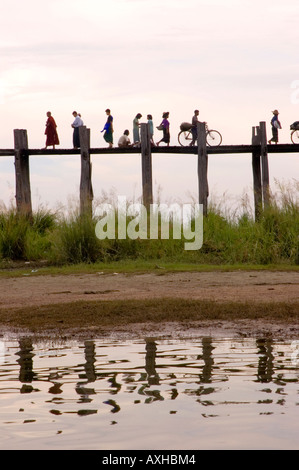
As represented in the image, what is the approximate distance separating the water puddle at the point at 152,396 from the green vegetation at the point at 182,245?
940 centimetres

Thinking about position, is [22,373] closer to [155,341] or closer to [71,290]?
[155,341]

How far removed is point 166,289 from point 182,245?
494 centimetres

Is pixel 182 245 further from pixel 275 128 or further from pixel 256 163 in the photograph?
pixel 275 128

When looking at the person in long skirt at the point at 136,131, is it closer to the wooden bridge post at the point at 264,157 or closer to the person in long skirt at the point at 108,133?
the person in long skirt at the point at 108,133

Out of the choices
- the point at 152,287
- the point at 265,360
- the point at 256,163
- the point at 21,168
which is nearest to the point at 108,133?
the point at 21,168

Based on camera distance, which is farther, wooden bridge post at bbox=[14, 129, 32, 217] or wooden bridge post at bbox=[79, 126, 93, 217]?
wooden bridge post at bbox=[14, 129, 32, 217]

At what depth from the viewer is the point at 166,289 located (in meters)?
13.5

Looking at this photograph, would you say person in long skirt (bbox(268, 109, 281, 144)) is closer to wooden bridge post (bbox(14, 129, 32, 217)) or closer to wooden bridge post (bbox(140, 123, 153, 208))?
wooden bridge post (bbox(140, 123, 153, 208))

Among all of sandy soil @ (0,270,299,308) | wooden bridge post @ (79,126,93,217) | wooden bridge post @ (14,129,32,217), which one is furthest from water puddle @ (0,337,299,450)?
wooden bridge post @ (14,129,32,217)

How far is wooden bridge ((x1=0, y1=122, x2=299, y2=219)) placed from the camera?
847 inches

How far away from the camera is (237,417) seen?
16.0 ft
